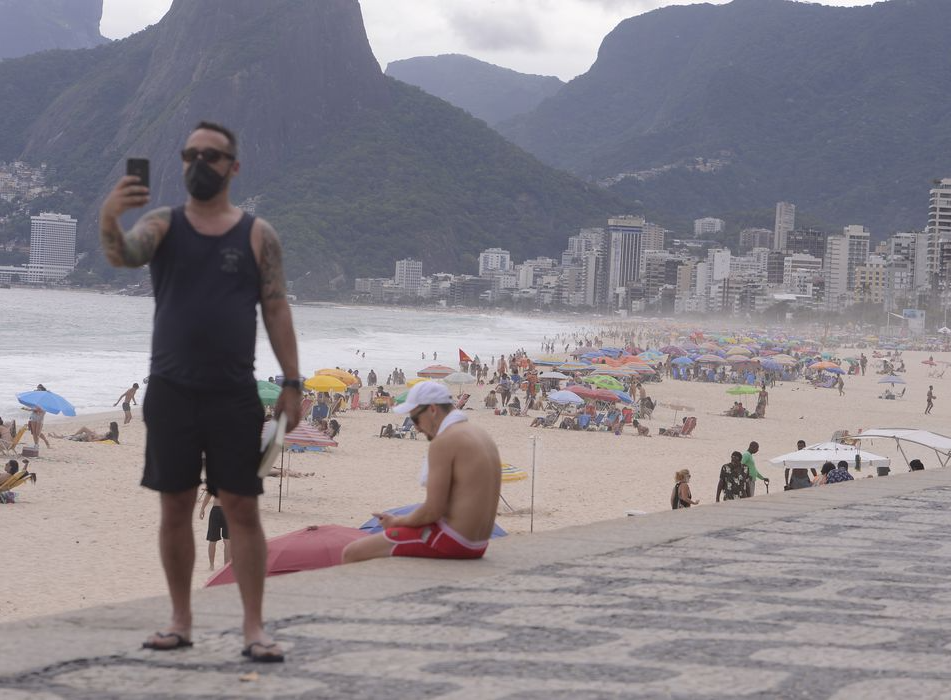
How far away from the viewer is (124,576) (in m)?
9.03

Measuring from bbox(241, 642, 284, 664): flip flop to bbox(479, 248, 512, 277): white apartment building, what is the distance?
145 m

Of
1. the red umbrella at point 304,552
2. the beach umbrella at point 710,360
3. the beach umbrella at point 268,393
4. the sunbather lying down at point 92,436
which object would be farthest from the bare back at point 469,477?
the beach umbrella at point 710,360

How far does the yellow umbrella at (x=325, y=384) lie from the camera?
22344 millimetres

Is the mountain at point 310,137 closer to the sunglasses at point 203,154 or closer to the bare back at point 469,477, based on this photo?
the bare back at point 469,477

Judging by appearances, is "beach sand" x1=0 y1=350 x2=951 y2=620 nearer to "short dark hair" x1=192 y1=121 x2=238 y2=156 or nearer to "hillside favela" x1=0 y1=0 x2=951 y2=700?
"hillside favela" x1=0 y1=0 x2=951 y2=700

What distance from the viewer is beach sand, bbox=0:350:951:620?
30.0 feet

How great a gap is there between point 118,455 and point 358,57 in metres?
150

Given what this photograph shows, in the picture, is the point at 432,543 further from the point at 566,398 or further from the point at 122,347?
the point at 122,347

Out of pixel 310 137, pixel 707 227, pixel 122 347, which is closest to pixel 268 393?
pixel 122 347

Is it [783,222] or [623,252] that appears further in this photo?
[783,222]

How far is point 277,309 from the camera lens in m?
2.94

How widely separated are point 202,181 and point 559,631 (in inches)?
59.4

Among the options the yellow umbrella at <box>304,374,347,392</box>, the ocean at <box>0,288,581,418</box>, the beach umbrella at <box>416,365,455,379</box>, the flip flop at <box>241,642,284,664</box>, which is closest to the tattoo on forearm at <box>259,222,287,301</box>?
the flip flop at <box>241,642,284,664</box>

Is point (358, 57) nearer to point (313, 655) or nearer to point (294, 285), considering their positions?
A: point (294, 285)
